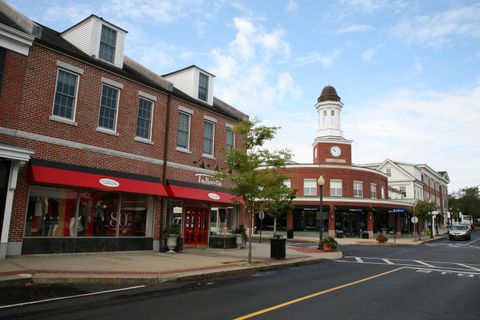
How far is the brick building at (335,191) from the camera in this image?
42.7 m

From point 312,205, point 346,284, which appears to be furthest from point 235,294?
point 312,205

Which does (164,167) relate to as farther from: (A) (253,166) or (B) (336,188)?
(B) (336,188)

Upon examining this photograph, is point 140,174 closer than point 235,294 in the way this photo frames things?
No

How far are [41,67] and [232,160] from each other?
795 cm

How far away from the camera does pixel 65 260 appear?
1274 cm

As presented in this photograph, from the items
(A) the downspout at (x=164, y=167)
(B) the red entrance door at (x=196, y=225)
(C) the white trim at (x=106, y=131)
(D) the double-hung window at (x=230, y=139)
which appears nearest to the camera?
(C) the white trim at (x=106, y=131)

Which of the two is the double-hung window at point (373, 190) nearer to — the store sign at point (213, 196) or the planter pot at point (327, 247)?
the planter pot at point (327, 247)

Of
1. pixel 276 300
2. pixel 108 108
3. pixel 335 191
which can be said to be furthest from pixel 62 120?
pixel 335 191

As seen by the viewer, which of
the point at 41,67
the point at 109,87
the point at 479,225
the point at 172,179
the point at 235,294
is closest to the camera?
the point at 235,294

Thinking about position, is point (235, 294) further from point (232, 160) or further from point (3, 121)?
point (3, 121)

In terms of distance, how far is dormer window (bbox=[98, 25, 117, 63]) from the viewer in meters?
17.0

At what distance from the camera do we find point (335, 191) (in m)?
43.8

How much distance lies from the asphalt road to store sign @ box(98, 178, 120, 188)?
250 inches

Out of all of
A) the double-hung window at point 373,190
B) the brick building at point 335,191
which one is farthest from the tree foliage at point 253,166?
the double-hung window at point 373,190
